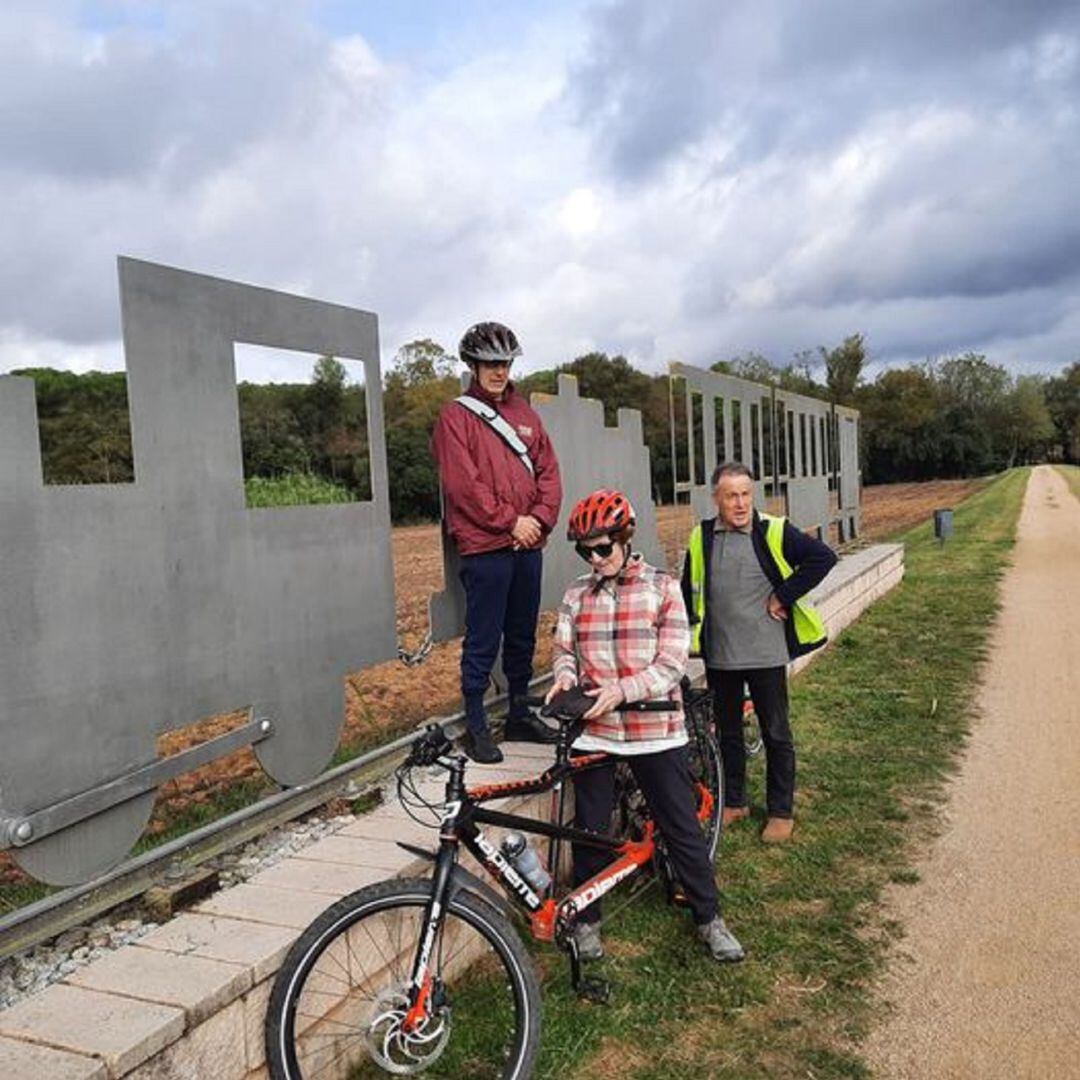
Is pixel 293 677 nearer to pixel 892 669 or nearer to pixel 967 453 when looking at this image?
pixel 892 669

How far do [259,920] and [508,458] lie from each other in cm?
225

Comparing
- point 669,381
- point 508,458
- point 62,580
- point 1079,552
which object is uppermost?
point 669,381

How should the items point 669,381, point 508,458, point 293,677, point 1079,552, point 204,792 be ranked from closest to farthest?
point 293,677
point 508,458
point 204,792
point 669,381
point 1079,552

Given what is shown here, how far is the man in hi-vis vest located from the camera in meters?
4.71

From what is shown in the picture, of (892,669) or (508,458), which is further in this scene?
(892,669)

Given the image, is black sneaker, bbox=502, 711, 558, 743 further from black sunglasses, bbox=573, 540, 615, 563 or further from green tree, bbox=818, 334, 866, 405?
green tree, bbox=818, 334, 866, 405

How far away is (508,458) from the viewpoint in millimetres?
4672

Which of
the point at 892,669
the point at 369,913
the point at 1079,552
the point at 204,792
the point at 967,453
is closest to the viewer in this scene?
the point at 369,913

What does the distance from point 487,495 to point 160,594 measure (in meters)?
1.53

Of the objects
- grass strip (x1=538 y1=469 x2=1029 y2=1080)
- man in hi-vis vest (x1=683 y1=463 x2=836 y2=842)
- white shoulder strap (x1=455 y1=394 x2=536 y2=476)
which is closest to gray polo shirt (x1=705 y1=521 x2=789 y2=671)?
man in hi-vis vest (x1=683 y1=463 x2=836 y2=842)

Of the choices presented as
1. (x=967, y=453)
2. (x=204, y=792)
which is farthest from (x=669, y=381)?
(x=967, y=453)

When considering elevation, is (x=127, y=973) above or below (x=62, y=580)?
below

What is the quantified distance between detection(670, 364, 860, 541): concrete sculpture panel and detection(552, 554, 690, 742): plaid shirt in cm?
417

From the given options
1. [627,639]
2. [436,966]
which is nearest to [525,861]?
[436,966]
